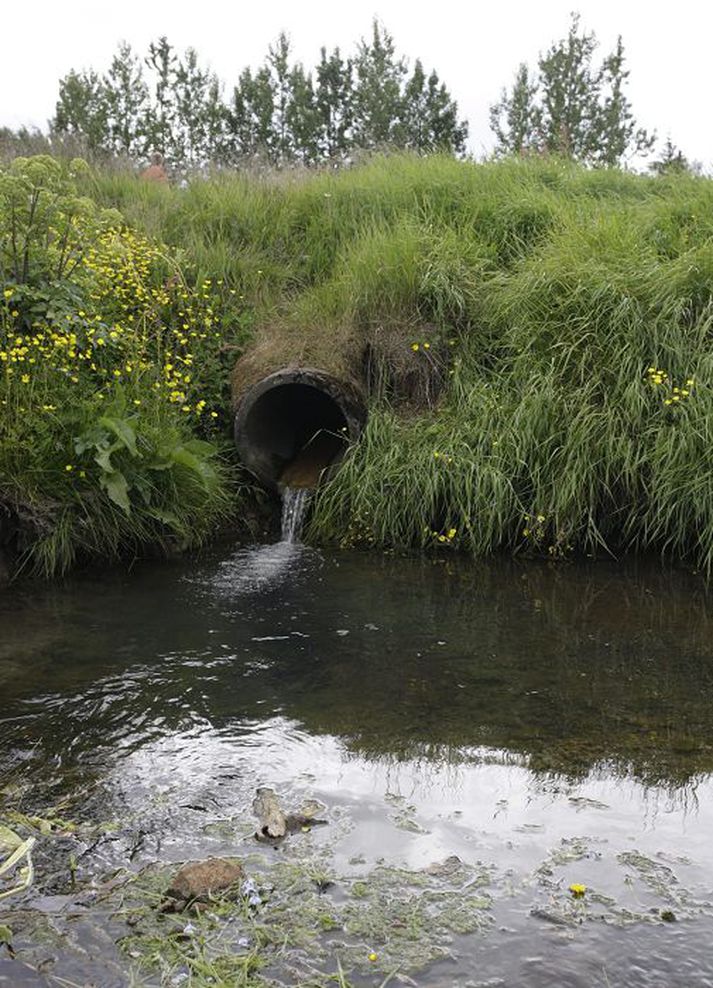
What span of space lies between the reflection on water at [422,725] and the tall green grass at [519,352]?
1.94 feet

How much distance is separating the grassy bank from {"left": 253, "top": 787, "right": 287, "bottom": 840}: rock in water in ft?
11.8

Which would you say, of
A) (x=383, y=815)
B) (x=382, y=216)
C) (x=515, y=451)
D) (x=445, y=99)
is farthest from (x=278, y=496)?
(x=445, y=99)

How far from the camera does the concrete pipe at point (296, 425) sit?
24.7ft

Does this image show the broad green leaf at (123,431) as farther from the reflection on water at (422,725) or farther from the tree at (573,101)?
the tree at (573,101)

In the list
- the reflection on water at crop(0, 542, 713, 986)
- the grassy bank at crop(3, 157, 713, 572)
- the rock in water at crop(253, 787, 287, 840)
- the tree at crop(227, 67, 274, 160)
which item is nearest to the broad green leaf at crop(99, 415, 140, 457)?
the reflection on water at crop(0, 542, 713, 986)

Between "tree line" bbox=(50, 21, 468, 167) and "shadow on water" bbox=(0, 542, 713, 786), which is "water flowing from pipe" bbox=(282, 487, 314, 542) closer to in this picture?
"shadow on water" bbox=(0, 542, 713, 786)

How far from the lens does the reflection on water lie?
2.93m

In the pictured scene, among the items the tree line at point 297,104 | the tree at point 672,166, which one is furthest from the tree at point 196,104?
the tree at point 672,166

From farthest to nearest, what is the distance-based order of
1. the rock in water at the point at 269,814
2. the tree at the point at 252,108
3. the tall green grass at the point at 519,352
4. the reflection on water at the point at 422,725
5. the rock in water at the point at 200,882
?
the tree at the point at 252,108 < the tall green grass at the point at 519,352 < the rock in water at the point at 269,814 < the reflection on water at the point at 422,725 < the rock in water at the point at 200,882

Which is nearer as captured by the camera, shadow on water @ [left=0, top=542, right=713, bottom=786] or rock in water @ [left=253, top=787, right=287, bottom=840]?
rock in water @ [left=253, top=787, right=287, bottom=840]

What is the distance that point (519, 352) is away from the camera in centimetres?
753

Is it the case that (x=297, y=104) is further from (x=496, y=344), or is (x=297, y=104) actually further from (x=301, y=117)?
(x=496, y=344)

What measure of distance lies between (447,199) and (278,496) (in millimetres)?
3642

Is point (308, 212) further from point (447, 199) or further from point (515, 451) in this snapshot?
point (515, 451)
